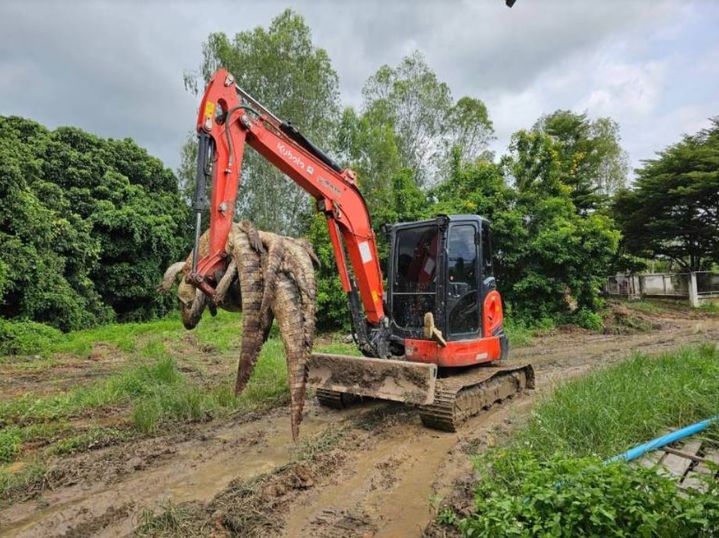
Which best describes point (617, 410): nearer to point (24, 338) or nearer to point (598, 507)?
point (598, 507)

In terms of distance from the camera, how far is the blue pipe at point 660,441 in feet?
11.2

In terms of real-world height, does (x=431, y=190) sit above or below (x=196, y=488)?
above

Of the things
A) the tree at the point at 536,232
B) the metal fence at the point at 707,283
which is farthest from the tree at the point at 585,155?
the metal fence at the point at 707,283

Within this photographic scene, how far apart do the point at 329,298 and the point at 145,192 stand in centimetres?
1043

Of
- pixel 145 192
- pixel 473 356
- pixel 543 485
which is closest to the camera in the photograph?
pixel 543 485

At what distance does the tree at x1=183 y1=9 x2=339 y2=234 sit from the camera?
19250 millimetres

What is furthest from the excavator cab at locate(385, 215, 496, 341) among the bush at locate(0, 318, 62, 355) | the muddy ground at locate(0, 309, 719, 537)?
the bush at locate(0, 318, 62, 355)

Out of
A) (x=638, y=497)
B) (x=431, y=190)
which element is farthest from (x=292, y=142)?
(x=431, y=190)

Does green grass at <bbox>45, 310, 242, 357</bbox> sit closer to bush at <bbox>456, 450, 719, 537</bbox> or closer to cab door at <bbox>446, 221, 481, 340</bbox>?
cab door at <bbox>446, 221, 481, 340</bbox>

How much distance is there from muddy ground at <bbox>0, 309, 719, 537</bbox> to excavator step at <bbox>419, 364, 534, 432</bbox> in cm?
15

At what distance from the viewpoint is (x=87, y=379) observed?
859 centimetres

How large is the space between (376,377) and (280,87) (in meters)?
17.0

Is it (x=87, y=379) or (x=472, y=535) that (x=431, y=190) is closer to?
(x=87, y=379)

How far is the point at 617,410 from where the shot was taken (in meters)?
4.37
